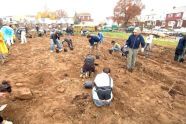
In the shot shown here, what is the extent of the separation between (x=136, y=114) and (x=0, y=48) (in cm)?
734

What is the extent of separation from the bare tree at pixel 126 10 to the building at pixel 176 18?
10.2m

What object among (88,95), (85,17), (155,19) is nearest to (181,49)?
(88,95)

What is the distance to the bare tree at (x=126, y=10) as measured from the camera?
166ft

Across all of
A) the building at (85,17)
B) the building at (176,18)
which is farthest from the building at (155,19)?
the building at (85,17)

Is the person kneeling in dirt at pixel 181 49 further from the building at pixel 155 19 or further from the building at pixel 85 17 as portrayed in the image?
the building at pixel 85 17

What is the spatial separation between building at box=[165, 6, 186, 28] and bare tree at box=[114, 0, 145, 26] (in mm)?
10179

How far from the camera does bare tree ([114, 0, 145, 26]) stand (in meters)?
50.7

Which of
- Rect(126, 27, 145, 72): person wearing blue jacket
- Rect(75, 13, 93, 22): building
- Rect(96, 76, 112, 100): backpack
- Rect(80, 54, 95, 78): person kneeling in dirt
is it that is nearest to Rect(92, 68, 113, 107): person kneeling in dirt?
Rect(96, 76, 112, 100): backpack

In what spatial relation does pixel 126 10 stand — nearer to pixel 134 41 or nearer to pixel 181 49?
pixel 181 49

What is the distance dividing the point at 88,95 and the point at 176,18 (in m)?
54.7

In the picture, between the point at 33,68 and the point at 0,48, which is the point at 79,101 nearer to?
the point at 33,68

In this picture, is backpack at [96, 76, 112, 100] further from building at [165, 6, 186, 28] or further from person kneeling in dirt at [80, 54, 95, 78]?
building at [165, 6, 186, 28]

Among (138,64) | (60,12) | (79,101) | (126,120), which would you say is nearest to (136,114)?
(126,120)

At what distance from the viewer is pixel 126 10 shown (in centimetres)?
5075
